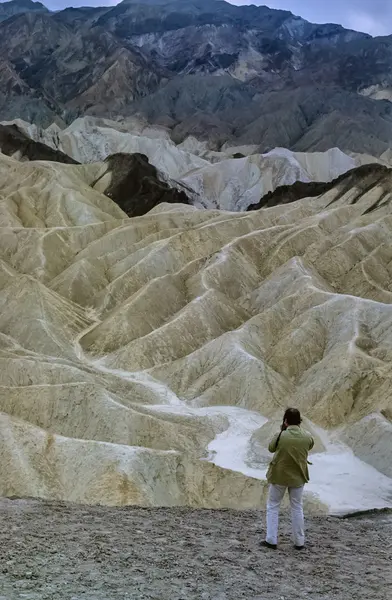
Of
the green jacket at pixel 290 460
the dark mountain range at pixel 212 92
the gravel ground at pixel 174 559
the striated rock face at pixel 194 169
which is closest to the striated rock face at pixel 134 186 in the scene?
the striated rock face at pixel 194 169

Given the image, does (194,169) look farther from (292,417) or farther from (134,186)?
(292,417)

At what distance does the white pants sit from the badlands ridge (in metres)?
13.0

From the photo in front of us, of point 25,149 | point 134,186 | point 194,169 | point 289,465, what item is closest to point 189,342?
point 289,465

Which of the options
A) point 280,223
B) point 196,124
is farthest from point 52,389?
point 196,124

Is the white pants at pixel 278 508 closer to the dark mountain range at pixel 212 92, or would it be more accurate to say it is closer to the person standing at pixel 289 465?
the person standing at pixel 289 465

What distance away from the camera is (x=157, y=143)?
116 meters

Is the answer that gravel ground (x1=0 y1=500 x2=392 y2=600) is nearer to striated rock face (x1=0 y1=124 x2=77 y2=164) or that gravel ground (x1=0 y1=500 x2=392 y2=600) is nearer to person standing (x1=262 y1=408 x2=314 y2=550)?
person standing (x1=262 y1=408 x2=314 y2=550)

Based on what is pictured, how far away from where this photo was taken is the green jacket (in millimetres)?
10211

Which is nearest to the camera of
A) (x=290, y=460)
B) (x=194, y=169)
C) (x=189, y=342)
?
(x=290, y=460)

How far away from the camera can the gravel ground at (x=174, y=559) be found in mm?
8508

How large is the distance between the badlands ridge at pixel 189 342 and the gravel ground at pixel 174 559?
1102cm

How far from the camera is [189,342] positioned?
47.2 metres

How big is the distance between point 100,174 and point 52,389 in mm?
60477

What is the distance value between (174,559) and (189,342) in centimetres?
3746
